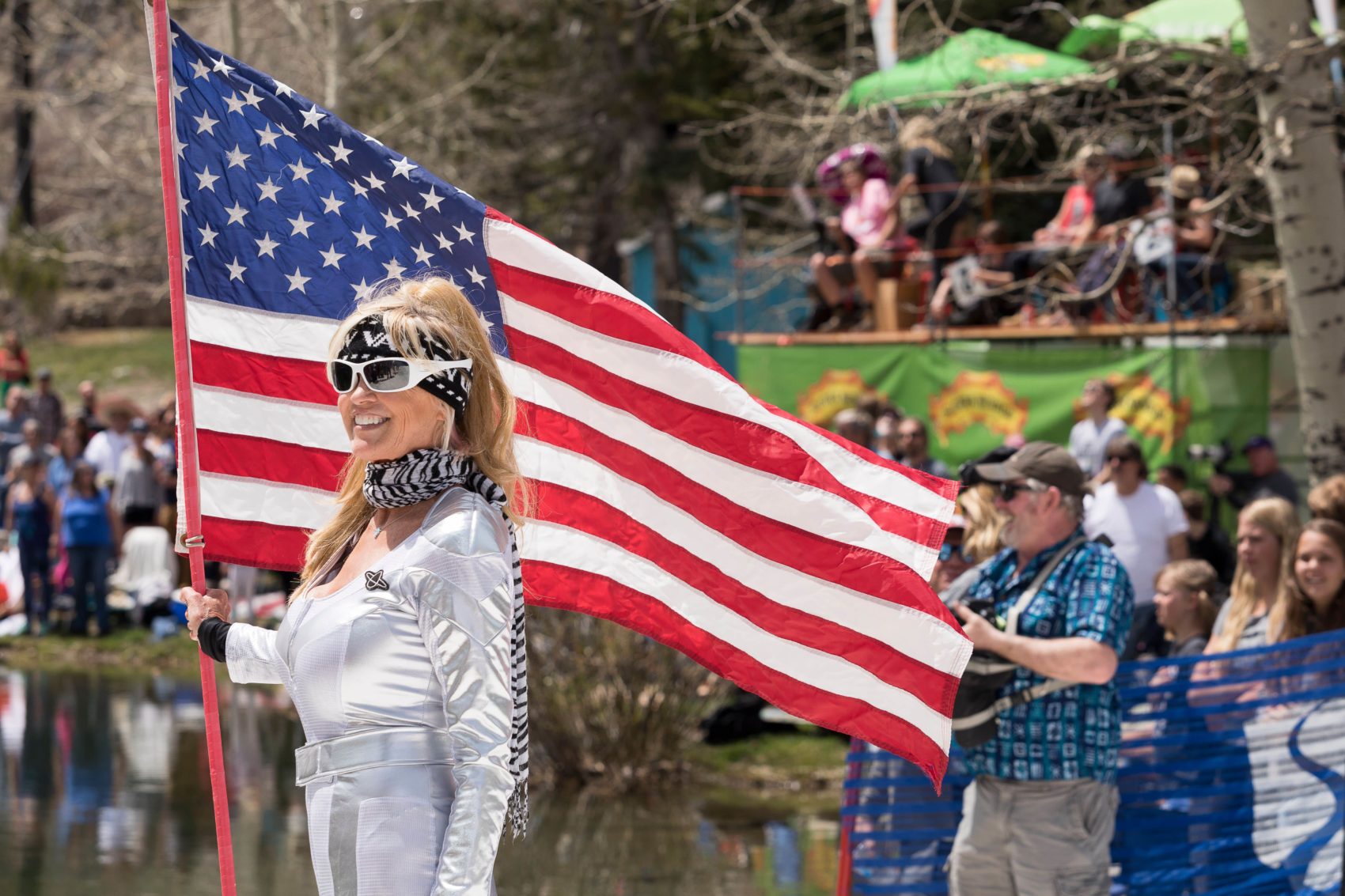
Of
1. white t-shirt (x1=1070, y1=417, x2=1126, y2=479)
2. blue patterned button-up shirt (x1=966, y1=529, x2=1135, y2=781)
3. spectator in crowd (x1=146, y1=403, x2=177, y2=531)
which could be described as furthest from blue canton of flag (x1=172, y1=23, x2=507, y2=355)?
spectator in crowd (x1=146, y1=403, x2=177, y2=531)

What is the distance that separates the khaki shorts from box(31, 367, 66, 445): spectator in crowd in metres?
17.8

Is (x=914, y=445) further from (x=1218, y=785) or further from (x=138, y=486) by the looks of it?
(x=138, y=486)

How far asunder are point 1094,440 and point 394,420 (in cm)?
961

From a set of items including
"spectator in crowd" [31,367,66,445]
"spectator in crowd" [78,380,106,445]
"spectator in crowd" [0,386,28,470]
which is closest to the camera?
"spectator in crowd" [78,380,106,445]

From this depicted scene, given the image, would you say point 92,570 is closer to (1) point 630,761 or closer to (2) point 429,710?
(1) point 630,761

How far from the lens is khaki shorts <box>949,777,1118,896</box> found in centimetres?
555

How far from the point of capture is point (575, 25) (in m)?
23.0

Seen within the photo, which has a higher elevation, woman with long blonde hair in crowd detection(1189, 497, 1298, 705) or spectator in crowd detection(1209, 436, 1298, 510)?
spectator in crowd detection(1209, 436, 1298, 510)

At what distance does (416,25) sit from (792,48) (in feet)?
19.0

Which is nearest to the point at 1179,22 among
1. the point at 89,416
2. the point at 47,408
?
the point at 89,416

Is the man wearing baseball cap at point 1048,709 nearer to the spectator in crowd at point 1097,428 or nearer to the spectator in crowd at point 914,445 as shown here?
the spectator in crowd at point 914,445

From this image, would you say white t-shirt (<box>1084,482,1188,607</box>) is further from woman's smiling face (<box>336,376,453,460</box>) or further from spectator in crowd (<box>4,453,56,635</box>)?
spectator in crowd (<box>4,453,56,635</box>)

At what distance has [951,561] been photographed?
7.08 meters

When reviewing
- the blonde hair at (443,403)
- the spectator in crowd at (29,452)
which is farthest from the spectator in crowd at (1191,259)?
the spectator in crowd at (29,452)
